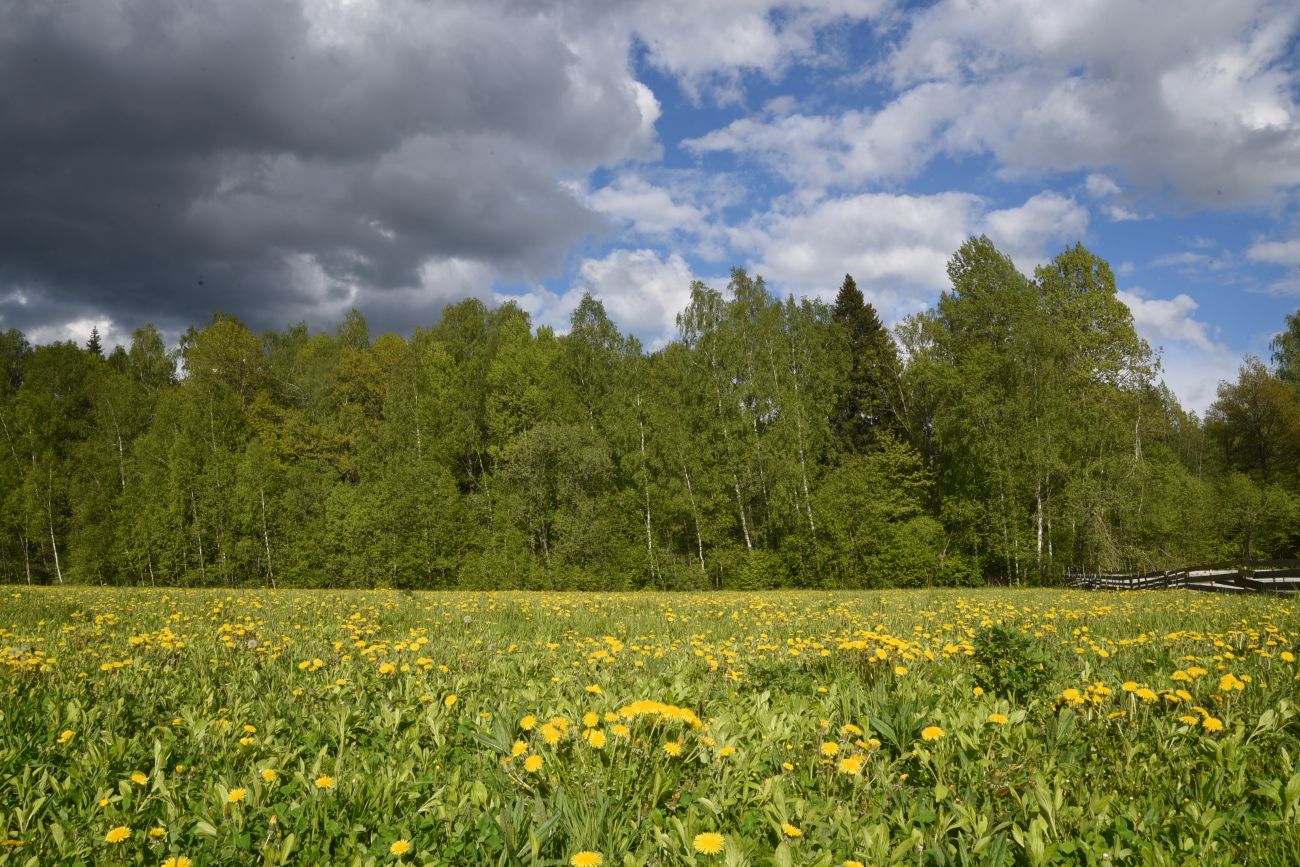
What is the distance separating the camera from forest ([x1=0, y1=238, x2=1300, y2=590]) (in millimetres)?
28812

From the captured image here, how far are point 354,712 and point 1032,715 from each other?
4.27m

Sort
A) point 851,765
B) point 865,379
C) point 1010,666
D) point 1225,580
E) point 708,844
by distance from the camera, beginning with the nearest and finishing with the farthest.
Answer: point 708,844
point 851,765
point 1010,666
point 1225,580
point 865,379

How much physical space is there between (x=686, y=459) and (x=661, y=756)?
92.9 ft

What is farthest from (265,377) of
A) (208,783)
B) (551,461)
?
(208,783)

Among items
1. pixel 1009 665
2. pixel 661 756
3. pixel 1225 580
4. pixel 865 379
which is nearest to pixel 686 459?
pixel 865 379

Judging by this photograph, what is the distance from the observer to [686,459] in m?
31.4

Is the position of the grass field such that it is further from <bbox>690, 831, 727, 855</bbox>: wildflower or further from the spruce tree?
the spruce tree

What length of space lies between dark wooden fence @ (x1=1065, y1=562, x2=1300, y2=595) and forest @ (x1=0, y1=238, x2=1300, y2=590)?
157cm

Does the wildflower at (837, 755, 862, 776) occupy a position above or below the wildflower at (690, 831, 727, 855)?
below

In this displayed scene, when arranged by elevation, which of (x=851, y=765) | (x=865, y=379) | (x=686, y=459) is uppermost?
(x=865, y=379)

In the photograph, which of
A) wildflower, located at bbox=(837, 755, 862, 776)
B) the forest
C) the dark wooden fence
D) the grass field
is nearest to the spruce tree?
the forest

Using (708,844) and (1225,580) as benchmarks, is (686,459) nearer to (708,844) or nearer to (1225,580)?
(1225,580)

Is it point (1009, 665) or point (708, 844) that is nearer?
point (708, 844)

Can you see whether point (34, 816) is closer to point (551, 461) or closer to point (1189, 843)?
point (1189, 843)
